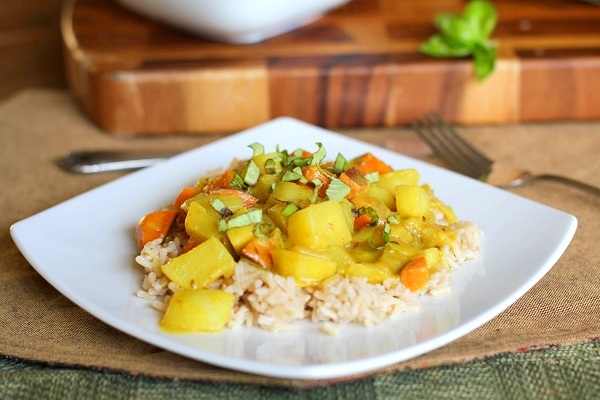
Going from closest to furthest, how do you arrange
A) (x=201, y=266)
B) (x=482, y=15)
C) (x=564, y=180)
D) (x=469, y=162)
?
(x=201, y=266), (x=564, y=180), (x=469, y=162), (x=482, y=15)

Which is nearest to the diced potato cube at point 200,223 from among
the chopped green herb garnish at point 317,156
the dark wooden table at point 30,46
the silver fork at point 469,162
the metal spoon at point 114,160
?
the chopped green herb garnish at point 317,156

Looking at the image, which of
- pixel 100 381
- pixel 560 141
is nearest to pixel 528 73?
pixel 560 141

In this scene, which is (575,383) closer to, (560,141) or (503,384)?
(503,384)

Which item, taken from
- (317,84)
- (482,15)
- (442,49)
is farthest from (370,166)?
(482,15)

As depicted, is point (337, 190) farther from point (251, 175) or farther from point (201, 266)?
point (201, 266)

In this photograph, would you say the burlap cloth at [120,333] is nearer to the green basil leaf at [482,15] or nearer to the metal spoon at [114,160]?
the metal spoon at [114,160]

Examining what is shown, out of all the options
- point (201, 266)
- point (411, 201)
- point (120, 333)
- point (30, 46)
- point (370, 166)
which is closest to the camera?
point (201, 266)
